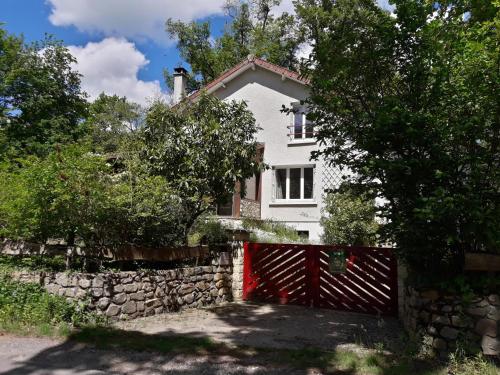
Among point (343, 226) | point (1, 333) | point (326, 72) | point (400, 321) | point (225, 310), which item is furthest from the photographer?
point (343, 226)

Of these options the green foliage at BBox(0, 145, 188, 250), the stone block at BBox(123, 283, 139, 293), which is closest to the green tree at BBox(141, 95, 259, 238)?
the green foliage at BBox(0, 145, 188, 250)

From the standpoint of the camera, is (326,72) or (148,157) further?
(148,157)

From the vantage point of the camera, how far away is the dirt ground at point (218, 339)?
5391mm

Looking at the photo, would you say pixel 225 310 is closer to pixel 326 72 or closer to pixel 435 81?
pixel 326 72

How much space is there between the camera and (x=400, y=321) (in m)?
8.53

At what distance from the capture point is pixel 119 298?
311 inches

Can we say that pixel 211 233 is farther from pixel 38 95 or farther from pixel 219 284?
pixel 38 95

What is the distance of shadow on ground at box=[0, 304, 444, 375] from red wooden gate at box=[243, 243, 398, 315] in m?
0.92

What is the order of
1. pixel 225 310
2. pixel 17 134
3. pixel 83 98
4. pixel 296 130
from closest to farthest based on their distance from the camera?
pixel 225 310, pixel 296 130, pixel 17 134, pixel 83 98

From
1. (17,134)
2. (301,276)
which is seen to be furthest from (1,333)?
(17,134)

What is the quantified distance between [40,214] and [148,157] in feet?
9.61

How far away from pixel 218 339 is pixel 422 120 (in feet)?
14.9

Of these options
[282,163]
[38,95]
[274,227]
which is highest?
[38,95]

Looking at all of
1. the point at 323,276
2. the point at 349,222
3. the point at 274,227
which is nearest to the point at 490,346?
the point at 323,276
